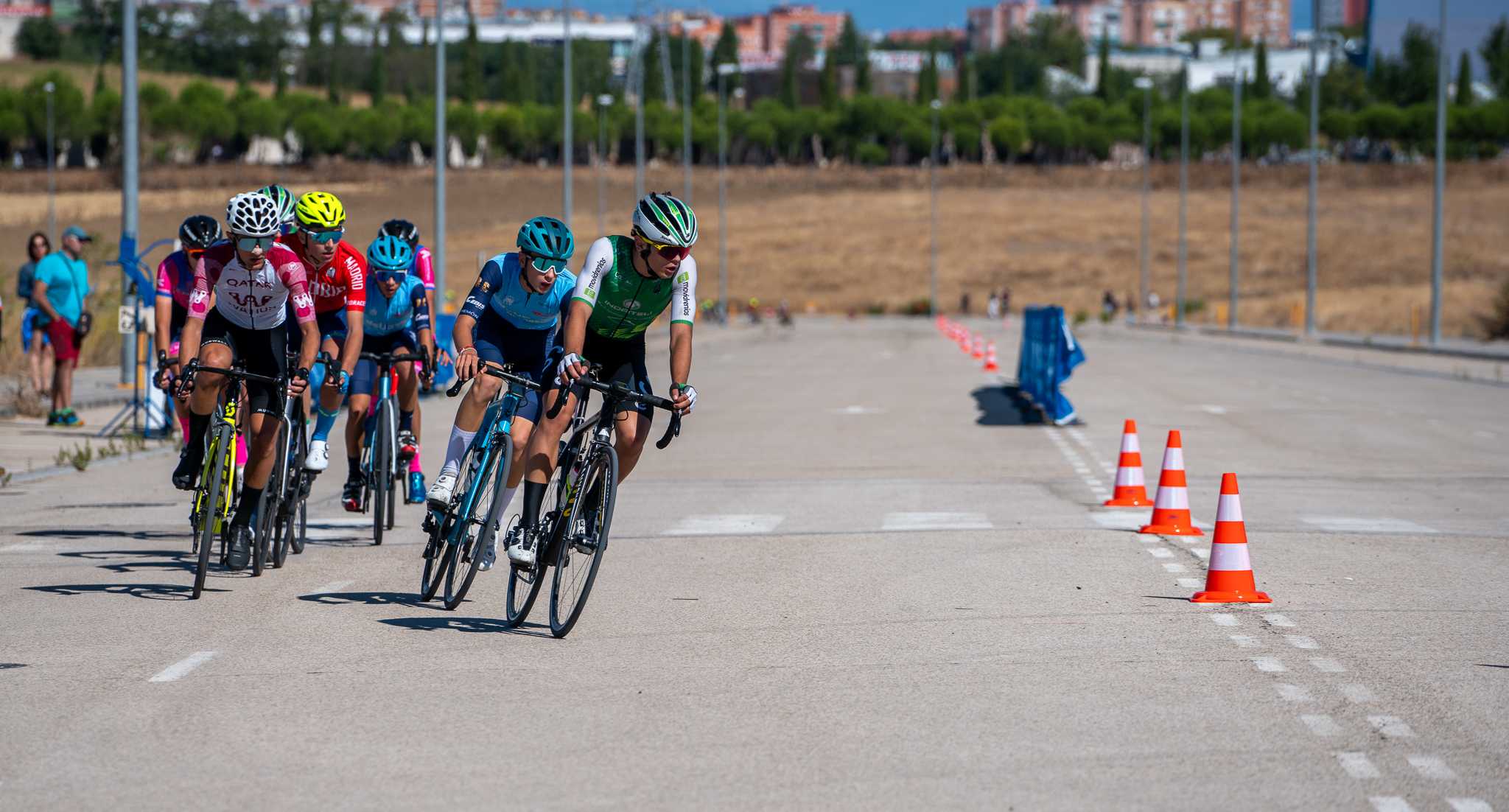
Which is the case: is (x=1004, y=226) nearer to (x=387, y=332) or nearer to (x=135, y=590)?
(x=387, y=332)

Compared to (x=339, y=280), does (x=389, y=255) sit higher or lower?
higher

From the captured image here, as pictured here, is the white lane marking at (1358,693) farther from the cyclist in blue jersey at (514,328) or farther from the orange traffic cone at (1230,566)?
the cyclist in blue jersey at (514,328)

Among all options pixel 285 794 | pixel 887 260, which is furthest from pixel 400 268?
pixel 887 260

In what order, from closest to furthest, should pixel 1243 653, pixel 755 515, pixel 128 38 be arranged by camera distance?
pixel 1243 653 < pixel 755 515 < pixel 128 38

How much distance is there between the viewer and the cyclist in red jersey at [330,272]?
11.4 m

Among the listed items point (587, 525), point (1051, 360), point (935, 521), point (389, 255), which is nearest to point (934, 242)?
point (1051, 360)

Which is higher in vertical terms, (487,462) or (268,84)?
(268,84)

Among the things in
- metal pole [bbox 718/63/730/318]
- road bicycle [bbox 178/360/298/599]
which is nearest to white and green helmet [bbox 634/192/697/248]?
road bicycle [bbox 178/360/298/599]

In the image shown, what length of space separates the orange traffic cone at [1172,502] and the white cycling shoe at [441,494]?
16.9 feet

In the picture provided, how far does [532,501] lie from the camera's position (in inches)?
362

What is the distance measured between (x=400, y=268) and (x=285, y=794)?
6.68 metres

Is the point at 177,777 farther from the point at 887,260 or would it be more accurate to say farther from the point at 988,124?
the point at 988,124

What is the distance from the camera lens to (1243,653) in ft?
28.6

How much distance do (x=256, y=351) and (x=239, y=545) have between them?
1.04 metres
